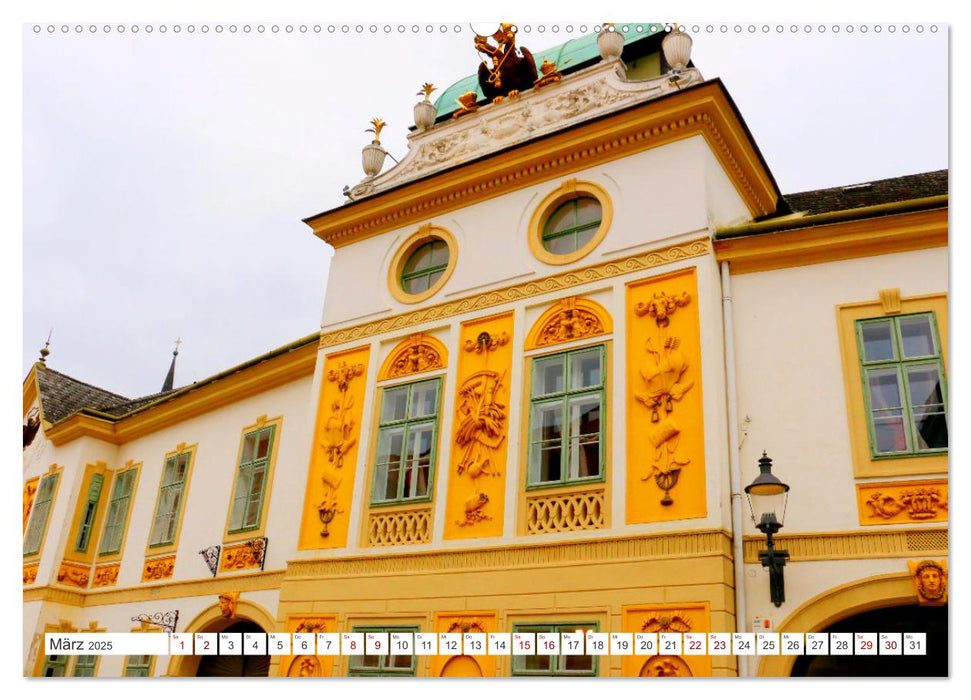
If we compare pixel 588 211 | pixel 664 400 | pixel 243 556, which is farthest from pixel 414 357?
pixel 243 556

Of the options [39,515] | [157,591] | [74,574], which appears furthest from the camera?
[39,515]

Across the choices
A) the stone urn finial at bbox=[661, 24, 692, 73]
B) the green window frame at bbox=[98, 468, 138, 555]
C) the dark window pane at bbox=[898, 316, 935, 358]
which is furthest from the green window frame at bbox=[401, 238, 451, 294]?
the green window frame at bbox=[98, 468, 138, 555]

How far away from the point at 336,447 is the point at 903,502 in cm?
609

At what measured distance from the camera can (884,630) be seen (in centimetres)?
739

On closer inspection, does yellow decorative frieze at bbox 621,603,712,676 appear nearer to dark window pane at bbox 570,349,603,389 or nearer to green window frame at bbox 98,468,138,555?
dark window pane at bbox 570,349,603,389

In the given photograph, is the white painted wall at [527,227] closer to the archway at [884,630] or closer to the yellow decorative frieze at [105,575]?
the archway at [884,630]

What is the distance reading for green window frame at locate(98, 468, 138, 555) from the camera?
14281 mm

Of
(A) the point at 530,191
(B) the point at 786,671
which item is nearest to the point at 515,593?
(B) the point at 786,671

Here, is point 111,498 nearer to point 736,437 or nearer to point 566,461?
point 566,461

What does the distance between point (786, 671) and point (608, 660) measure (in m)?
1.45

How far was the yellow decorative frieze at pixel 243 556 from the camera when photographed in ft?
37.4

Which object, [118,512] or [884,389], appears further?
[118,512]

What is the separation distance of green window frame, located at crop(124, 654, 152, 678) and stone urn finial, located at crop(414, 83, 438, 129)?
786 cm

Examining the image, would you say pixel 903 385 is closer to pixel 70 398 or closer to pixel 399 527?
pixel 399 527
